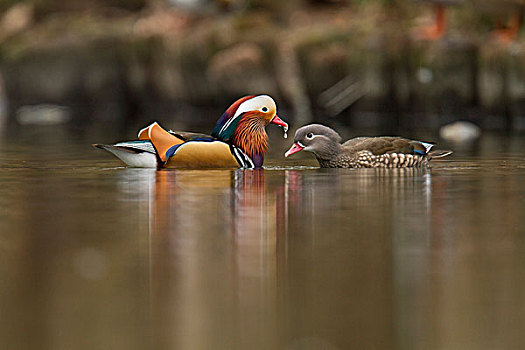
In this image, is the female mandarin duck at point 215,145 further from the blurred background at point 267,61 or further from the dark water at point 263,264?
the blurred background at point 267,61

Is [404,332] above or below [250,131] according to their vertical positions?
below

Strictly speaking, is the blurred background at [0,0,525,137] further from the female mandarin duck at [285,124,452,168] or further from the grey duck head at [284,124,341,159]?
the grey duck head at [284,124,341,159]

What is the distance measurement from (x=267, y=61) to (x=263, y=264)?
18.5 metres

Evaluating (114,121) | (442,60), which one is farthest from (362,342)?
(114,121)

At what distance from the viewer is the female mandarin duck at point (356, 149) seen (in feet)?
37.0

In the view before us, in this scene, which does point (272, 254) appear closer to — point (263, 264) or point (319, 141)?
point (263, 264)

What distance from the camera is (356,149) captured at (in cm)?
1134

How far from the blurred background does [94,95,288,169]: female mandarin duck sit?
7131 millimetres

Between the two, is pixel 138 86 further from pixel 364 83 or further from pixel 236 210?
pixel 236 210

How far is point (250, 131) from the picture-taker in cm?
1134

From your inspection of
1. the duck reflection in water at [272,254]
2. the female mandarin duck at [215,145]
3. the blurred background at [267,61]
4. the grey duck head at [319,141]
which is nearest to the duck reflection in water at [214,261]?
the duck reflection in water at [272,254]

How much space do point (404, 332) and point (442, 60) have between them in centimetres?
1688

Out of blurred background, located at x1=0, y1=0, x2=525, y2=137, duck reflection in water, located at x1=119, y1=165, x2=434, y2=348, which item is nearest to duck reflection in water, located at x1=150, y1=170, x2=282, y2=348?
duck reflection in water, located at x1=119, y1=165, x2=434, y2=348

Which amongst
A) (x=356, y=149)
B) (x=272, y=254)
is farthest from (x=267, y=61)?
(x=272, y=254)
